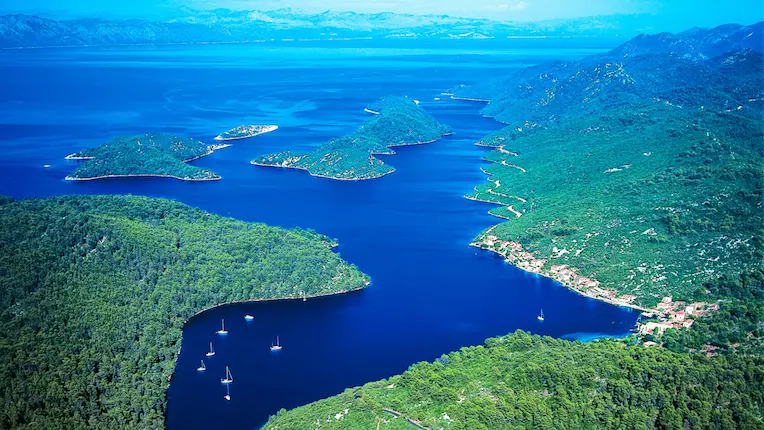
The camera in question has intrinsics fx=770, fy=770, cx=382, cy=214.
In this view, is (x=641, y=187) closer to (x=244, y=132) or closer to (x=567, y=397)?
(x=567, y=397)

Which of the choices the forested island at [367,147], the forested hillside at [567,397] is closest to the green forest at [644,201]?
the forested island at [367,147]

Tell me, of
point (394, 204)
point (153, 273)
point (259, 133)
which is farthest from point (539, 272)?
point (259, 133)

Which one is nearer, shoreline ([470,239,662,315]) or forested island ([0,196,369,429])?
forested island ([0,196,369,429])

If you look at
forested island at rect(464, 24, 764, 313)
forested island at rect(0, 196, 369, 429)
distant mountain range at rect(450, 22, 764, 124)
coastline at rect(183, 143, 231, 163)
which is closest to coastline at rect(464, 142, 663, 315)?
forested island at rect(464, 24, 764, 313)

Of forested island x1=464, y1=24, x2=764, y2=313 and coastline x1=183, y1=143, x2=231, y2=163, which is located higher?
forested island x1=464, y1=24, x2=764, y2=313

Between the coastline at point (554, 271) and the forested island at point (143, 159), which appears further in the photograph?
the forested island at point (143, 159)

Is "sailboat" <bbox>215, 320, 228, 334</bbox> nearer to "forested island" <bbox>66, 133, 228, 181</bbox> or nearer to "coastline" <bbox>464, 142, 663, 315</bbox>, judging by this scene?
"coastline" <bbox>464, 142, 663, 315</bbox>

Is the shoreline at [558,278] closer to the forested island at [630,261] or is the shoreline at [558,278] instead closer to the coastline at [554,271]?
the coastline at [554,271]
